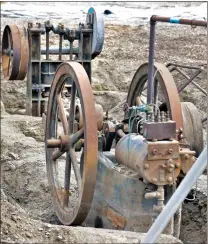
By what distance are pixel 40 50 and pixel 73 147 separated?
4.44 metres

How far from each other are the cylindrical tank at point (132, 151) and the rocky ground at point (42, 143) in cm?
82

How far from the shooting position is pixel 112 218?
6.21m

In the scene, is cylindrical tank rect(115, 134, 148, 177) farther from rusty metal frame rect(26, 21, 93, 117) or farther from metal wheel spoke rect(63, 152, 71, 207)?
rusty metal frame rect(26, 21, 93, 117)

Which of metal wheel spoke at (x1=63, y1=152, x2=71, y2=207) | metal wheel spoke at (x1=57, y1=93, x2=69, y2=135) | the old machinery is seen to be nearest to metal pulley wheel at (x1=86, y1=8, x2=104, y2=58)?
the old machinery

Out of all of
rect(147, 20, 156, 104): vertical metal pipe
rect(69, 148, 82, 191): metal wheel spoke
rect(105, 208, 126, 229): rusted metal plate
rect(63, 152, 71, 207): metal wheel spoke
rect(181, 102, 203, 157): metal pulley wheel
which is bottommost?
rect(105, 208, 126, 229): rusted metal plate

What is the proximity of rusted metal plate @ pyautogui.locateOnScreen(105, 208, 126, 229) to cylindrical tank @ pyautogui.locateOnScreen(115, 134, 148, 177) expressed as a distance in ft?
1.38

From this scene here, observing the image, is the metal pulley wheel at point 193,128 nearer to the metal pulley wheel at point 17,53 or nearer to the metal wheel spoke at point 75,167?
the metal wheel spoke at point 75,167

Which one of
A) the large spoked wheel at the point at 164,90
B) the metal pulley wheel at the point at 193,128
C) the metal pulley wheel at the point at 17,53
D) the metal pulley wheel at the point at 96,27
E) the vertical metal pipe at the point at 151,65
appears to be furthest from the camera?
the metal pulley wheel at the point at 17,53

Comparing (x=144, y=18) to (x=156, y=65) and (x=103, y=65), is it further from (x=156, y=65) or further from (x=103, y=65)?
(x=156, y=65)

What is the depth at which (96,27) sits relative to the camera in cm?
1003

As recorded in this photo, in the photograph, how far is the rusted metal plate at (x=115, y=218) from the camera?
238 inches

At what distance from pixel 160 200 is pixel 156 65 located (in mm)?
1665

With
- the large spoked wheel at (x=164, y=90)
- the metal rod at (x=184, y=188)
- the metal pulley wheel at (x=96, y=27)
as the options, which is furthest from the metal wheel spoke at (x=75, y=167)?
the metal pulley wheel at (x=96, y=27)

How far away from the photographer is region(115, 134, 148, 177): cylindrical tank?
5648 millimetres
